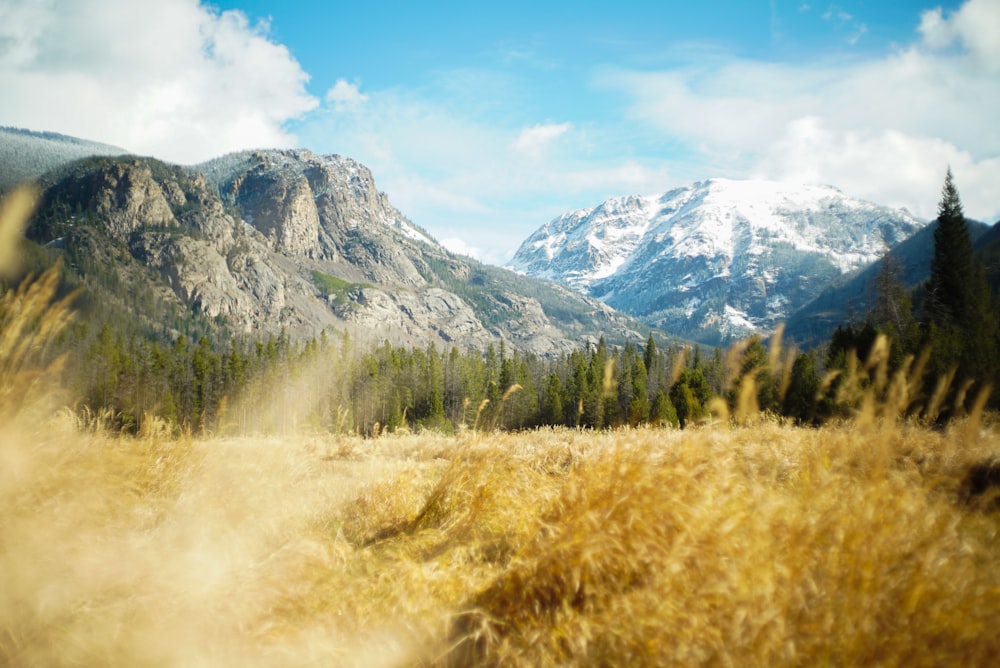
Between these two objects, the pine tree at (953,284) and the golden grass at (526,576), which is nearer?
the golden grass at (526,576)

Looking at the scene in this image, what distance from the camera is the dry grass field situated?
7.25 ft

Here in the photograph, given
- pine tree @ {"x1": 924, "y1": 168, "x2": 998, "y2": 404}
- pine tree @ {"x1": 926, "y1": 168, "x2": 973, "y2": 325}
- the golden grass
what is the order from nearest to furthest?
the golden grass, pine tree @ {"x1": 924, "y1": 168, "x2": 998, "y2": 404}, pine tree @ {"x1": 926, "y1": 168, "x2": 973, "y2": 325}

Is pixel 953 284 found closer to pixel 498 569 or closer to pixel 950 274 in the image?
pixel 950 274

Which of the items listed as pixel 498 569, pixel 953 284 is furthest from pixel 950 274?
pixel 498 569

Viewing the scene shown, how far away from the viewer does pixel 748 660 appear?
2002 millimetres

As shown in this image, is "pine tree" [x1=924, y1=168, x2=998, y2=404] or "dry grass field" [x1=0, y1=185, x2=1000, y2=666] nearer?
"dry grass field" [x1=0, y1=185, x2=1000, y2=666]

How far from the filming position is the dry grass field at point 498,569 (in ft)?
7.25

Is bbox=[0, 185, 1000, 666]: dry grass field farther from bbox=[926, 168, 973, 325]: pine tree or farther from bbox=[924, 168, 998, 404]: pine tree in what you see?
bbox=[926, 168, 973, 325]: pine tree

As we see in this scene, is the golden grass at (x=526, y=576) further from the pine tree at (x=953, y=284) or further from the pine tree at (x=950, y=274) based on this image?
the pine tree at (x=950, y=274)

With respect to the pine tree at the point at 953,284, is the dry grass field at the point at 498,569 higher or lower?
lower

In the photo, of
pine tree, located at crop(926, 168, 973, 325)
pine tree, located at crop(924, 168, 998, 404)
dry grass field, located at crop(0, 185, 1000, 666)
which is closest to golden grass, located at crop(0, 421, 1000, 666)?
dry grass field, located at crop(0, 185, 1000, 666)

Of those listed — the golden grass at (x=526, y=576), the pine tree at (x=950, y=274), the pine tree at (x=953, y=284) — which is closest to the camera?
the golden grass at (x=526, y=576)

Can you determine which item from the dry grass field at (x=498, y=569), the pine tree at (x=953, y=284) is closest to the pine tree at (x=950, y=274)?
the pine tree at (x=953, y=284)

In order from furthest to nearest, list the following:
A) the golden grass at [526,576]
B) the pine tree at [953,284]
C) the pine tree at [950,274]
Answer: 1. the pine tree at [950,274]
2. the pine tree at [953,284]
3. the golden grass at [526,576]
